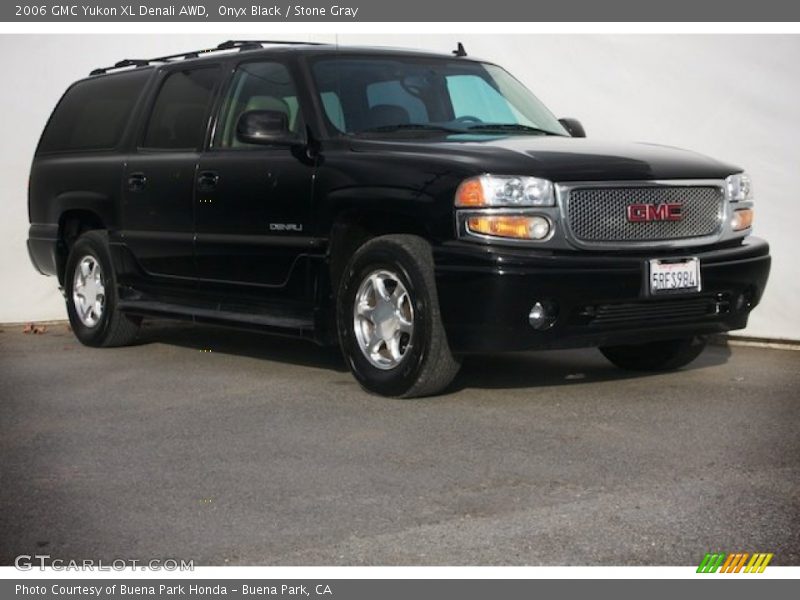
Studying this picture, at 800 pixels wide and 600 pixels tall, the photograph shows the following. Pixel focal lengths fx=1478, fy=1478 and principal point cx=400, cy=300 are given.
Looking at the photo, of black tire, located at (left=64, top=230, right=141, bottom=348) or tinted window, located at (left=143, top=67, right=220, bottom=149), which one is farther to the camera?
black tire, located at (left=64, top=230, right=141, bottom=348)

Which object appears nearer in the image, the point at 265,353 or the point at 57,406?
the point at 57,406

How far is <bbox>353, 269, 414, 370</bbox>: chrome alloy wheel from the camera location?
24.3ft

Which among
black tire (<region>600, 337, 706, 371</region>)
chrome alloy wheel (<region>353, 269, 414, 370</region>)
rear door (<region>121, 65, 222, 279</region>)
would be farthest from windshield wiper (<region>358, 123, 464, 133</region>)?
black tire (<region>600, 337, 706, 371</region>)

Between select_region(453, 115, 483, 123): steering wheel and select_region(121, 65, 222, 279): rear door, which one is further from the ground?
select_region(453, 115, 483, 123): steering wheel

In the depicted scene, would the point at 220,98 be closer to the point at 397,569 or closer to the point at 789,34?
the point at 789,34

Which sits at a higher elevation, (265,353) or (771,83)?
(771,83)

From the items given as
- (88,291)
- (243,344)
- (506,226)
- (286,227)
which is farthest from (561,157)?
(88,291)

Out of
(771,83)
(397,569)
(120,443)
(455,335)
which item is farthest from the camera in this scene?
(771,83)

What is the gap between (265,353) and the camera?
952 centimetres

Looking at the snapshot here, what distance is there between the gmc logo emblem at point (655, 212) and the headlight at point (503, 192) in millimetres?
480

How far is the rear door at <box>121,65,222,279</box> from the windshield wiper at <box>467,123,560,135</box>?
1.72 metres

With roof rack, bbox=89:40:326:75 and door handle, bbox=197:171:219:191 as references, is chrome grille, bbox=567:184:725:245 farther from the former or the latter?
door handle, bbox=197:171:219:191

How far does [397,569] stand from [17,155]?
9048 mm

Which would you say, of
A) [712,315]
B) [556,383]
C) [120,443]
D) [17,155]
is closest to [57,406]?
[120,443]
